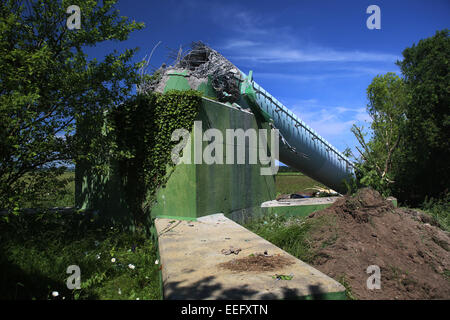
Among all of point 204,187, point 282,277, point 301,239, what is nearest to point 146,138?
point 204,187

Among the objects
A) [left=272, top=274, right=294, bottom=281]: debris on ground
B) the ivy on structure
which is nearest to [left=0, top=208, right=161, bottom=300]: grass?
the ivy on structure

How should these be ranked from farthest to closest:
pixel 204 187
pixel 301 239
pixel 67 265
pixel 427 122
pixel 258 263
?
pixel 427 122 → pixel 204 187 → pixel 301 239 → pixel 67 265 → pixel 258 263

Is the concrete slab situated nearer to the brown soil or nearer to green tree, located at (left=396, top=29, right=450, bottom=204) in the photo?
the brown soil

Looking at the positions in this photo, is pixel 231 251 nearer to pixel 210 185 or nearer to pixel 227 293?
pixel 227 293

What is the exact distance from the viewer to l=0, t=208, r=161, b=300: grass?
12.0 ft

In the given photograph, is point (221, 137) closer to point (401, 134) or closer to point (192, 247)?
point (192, 247)

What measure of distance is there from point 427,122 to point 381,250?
8.51 m

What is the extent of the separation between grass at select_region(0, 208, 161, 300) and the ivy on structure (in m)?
1.11

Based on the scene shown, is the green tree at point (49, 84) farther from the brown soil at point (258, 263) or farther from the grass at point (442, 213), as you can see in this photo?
the grass at point (442, 213)

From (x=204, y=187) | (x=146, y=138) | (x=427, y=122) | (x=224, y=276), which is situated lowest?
(x=224, y=276)

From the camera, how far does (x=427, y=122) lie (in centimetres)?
1091

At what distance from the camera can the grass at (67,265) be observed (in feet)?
12.0

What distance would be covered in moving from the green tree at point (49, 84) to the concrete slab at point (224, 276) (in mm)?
2570

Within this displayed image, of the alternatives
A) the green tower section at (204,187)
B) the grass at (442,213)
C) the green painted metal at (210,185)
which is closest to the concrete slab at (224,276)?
the green painted metal at (210,185)
